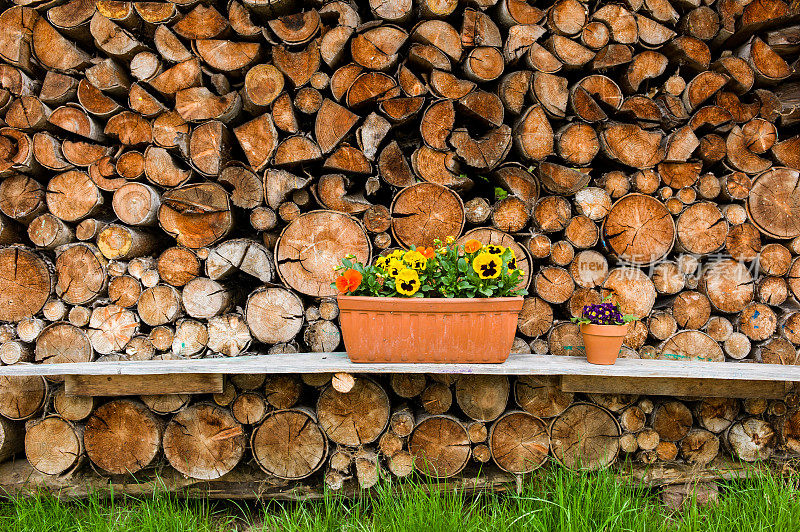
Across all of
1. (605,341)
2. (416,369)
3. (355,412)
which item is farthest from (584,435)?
(355,412)

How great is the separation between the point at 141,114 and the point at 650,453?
2790 millimetres

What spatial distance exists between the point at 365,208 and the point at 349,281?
0.49 metres

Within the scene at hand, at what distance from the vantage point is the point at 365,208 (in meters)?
2.23

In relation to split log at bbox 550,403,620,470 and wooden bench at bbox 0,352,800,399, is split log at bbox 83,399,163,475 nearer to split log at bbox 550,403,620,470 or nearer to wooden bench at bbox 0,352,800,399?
wooden bench at bbox 0,352,800,399

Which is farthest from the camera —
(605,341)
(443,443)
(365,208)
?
(365,208)

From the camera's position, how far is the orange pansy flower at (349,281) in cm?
186

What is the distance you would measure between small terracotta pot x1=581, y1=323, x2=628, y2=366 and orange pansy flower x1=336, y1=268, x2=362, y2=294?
37.8 inches

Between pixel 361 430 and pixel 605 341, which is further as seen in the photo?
pixel 361 430

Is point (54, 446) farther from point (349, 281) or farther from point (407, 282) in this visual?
point (407, 282)

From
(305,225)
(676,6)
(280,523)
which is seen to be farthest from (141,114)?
(676,6)

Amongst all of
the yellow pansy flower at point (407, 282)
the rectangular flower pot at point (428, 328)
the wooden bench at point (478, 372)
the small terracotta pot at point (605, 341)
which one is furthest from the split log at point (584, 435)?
the yellow pansy flower at point (407, 282)

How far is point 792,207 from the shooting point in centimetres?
229

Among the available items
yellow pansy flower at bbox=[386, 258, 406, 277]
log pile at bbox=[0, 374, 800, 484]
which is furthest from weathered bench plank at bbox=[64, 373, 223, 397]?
yellow pansy flower at bbox=[386, 258, 406, 277]

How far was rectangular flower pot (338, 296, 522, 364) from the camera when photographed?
1849 mm
